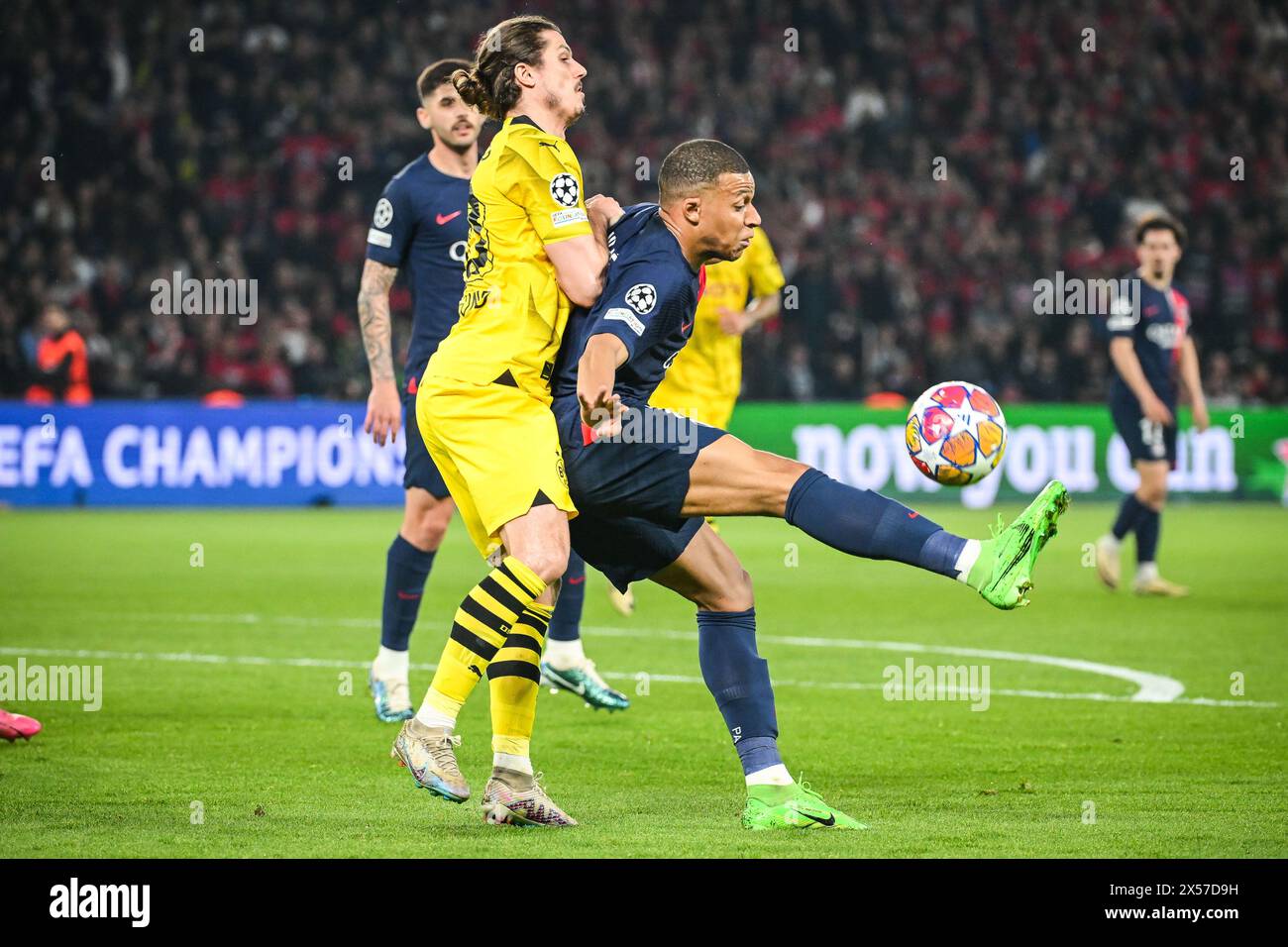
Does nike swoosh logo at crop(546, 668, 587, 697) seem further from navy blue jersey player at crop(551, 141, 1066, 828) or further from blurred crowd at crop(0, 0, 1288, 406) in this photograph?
blurred crowd at crop(0, 0, 1288, 406)

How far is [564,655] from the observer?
25.0ft

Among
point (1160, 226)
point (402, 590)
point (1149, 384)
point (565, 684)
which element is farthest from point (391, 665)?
point (1160, 226)

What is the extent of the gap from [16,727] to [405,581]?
1.68m

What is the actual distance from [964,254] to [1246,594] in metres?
13.4

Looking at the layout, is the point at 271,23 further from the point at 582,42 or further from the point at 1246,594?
the point at 1246,594

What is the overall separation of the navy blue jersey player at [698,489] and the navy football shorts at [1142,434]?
Answer: 7793 mm

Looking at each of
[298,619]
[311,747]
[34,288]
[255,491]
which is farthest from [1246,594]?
[34,288]

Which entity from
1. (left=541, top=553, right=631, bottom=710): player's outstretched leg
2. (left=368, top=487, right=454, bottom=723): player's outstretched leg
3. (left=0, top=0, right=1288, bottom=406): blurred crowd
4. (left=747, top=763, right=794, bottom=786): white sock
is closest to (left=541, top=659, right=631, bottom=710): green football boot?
(left=541, top=553, right=631, bottom=710): player's outstretched leg

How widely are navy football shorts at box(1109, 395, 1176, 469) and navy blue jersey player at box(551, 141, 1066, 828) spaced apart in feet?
25.6

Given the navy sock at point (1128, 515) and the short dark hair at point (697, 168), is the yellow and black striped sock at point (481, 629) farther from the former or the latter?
the navy sock at point (1128, 515)

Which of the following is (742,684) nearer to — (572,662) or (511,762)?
(511,762)

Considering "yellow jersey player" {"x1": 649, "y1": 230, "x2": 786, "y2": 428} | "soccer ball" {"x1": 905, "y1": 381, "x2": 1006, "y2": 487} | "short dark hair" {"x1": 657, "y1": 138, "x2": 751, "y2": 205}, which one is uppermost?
"short dark hair" {"x1": 657, "y1": 138, "x2": 751, "y2": 205}

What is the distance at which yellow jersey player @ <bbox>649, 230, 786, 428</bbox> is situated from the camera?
9734 mm

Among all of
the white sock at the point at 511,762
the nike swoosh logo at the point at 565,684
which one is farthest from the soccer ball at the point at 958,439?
the nike swoosh logo at the point at 565,684
